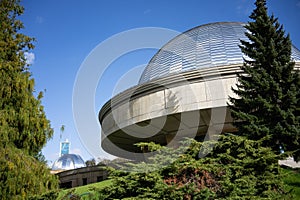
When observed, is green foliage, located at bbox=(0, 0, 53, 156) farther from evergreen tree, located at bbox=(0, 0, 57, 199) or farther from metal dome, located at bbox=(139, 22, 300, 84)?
metal dome, located at bbox=(139, 22, 300, 84)

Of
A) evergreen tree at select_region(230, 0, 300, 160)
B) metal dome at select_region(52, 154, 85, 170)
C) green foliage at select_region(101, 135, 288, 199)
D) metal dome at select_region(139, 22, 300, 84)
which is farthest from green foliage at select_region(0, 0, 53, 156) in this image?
metal dome at select_region(52, 154, 85, 170)

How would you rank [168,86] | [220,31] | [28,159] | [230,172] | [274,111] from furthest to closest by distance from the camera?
[220,31] → [168,86] → [274,111] → [28,159] → [230,172]

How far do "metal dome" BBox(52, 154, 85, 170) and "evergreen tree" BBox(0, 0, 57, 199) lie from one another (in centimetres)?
3012

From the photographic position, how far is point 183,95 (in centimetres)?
1530

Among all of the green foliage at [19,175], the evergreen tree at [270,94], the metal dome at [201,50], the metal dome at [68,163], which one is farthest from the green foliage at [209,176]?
the metal dome at [68,163]

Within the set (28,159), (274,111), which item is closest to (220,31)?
(274,111)

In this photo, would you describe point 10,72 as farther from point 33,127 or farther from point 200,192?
point 200,192

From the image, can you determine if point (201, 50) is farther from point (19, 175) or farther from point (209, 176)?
point (19, 175)

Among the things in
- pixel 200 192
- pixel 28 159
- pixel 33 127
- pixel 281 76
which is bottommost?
pixel 200 192

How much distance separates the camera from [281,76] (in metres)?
11.8

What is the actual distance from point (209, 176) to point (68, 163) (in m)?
36.3

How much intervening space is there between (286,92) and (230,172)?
637 cm

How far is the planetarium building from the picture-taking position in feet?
49.2

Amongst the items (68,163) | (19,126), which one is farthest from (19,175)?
(68,163)
